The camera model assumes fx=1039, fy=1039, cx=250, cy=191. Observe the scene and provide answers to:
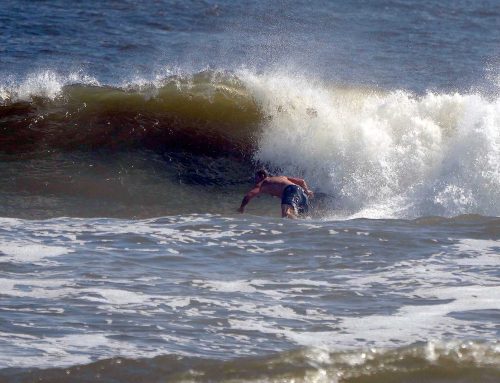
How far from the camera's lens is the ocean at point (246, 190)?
5828 millimetres

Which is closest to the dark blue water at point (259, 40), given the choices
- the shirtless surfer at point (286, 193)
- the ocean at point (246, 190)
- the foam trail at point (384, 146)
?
the ocean at point (246, 190)

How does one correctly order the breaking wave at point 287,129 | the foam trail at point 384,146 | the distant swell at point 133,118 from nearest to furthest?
the foam trail at point 384,146
the breaking wave at point 287,129
the distant swell at point 133,118

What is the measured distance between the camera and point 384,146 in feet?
48.7

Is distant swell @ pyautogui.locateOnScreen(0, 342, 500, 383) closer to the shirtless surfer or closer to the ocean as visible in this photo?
the ocean

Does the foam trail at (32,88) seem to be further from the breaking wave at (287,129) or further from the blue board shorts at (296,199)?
the blue board shorts at (296,199)

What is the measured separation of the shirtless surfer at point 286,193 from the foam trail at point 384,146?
1253 millimetres

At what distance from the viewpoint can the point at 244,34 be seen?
23516 millimetres

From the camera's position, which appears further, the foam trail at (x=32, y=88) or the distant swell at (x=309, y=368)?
the foam trail at (x=32, y=88)

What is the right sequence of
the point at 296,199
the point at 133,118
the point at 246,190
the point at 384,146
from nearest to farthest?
the point at 296,199, the point at 246,190, the point at 384,146, the point at 133,118

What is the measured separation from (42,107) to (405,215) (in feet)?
19.6

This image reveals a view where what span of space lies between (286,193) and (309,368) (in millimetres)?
6467

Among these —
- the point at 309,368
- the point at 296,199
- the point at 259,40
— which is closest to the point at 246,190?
the point at 296,199

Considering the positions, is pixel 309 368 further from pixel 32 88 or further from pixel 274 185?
pixel 32 88

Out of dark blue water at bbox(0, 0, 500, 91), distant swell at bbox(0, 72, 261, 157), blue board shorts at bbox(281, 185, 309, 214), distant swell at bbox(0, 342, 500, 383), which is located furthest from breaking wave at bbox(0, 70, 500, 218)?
distant swell at bbox(0, 342, 500, 383)
